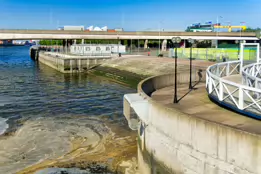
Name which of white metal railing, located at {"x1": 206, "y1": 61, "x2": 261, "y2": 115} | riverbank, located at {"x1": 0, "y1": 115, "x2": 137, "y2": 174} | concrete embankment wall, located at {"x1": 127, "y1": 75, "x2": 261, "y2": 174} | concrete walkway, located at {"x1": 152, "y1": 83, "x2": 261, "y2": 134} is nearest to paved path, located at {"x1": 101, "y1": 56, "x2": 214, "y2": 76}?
riverbank, located at {"x1": 0, "y1": 115, "x2": 137, "y2": 174}

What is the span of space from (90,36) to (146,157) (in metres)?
77.9

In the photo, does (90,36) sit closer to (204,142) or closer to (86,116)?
(86,116)

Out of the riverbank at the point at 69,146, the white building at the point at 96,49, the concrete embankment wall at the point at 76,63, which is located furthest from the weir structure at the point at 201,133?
the white building at the point at 96,49

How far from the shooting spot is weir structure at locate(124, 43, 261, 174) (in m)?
8.56

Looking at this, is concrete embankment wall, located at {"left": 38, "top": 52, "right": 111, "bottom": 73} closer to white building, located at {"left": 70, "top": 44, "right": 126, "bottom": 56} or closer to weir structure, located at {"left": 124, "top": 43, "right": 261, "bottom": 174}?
white building, located at {"left": 70, "top": 44, "right": 126, "bottom": 56}

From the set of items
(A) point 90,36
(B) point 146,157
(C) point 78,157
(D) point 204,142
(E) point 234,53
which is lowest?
(C) point 78,157

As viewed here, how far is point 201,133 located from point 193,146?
652 millimetres

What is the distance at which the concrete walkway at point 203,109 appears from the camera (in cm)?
1035

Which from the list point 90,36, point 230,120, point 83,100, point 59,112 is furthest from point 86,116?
point 90,36

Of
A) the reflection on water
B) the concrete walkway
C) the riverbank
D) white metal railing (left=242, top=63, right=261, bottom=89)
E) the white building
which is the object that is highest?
the white building

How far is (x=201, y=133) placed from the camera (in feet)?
31.2

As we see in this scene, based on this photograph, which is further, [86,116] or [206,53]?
[206,53]

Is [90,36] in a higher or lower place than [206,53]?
higher

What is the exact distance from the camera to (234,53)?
4519 cm
